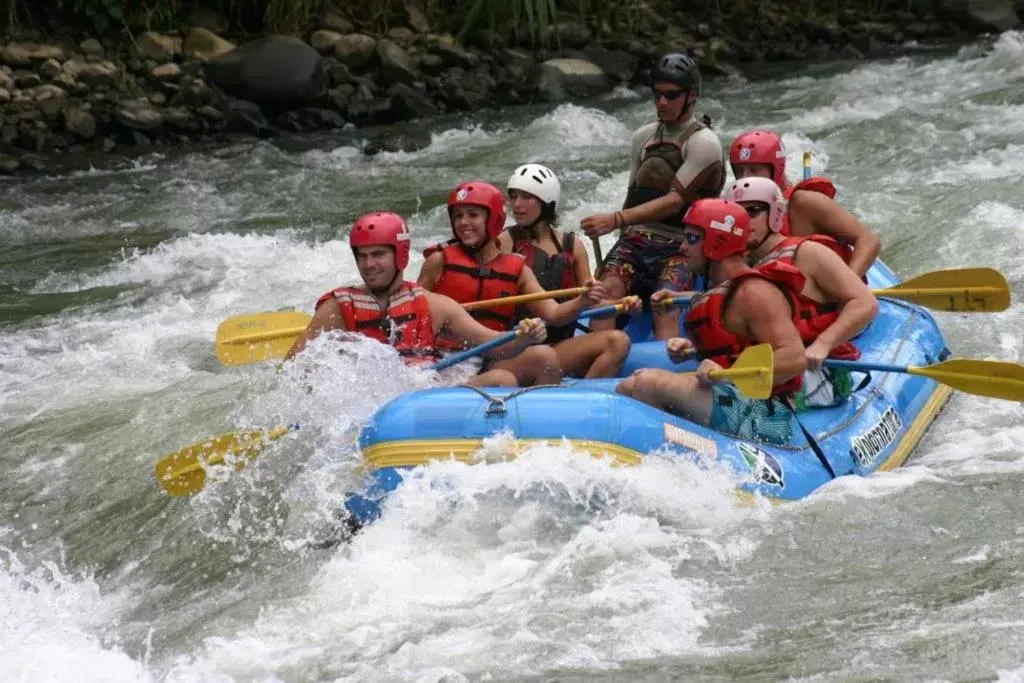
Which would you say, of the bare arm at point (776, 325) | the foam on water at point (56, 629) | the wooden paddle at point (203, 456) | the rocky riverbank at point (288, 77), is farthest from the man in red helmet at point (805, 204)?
the rocky riverbank at point (288, 77)

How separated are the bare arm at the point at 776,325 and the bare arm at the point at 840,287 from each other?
364mm

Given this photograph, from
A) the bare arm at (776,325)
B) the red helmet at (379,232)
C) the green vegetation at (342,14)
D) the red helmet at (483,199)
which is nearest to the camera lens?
the bare arm at (776,325)

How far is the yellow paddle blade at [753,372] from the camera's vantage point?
5219 mm

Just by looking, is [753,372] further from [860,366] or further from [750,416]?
[860,366]

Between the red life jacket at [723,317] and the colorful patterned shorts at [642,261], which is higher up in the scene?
the red life jacket at [723,317]

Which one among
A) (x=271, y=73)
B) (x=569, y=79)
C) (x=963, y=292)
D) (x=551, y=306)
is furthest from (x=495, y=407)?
(x=569, y=79)

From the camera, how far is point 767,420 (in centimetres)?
564

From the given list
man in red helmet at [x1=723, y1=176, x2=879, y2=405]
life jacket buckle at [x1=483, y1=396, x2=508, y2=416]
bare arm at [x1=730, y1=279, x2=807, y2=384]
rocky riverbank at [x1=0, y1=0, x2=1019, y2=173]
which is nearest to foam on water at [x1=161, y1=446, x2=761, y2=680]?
life jacket buckle at [x1=483, y1=396, x2=508, y2=416]

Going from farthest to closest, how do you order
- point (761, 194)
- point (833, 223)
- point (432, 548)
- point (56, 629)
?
1. point (833, 223)
2. point (761, 194)
3. point (432, 548)
4. point (56, 629)

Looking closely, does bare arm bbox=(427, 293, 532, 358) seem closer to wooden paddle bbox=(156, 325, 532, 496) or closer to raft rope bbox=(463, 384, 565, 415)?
raft rope bbox=(463, 384, 565, 415)

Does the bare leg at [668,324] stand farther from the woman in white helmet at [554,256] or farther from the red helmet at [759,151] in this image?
the red helmet at [759,151]

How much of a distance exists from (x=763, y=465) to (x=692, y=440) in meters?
0.31

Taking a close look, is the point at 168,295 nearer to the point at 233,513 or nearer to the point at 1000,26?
the point at 233,513

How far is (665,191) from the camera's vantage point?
688 centimetres
